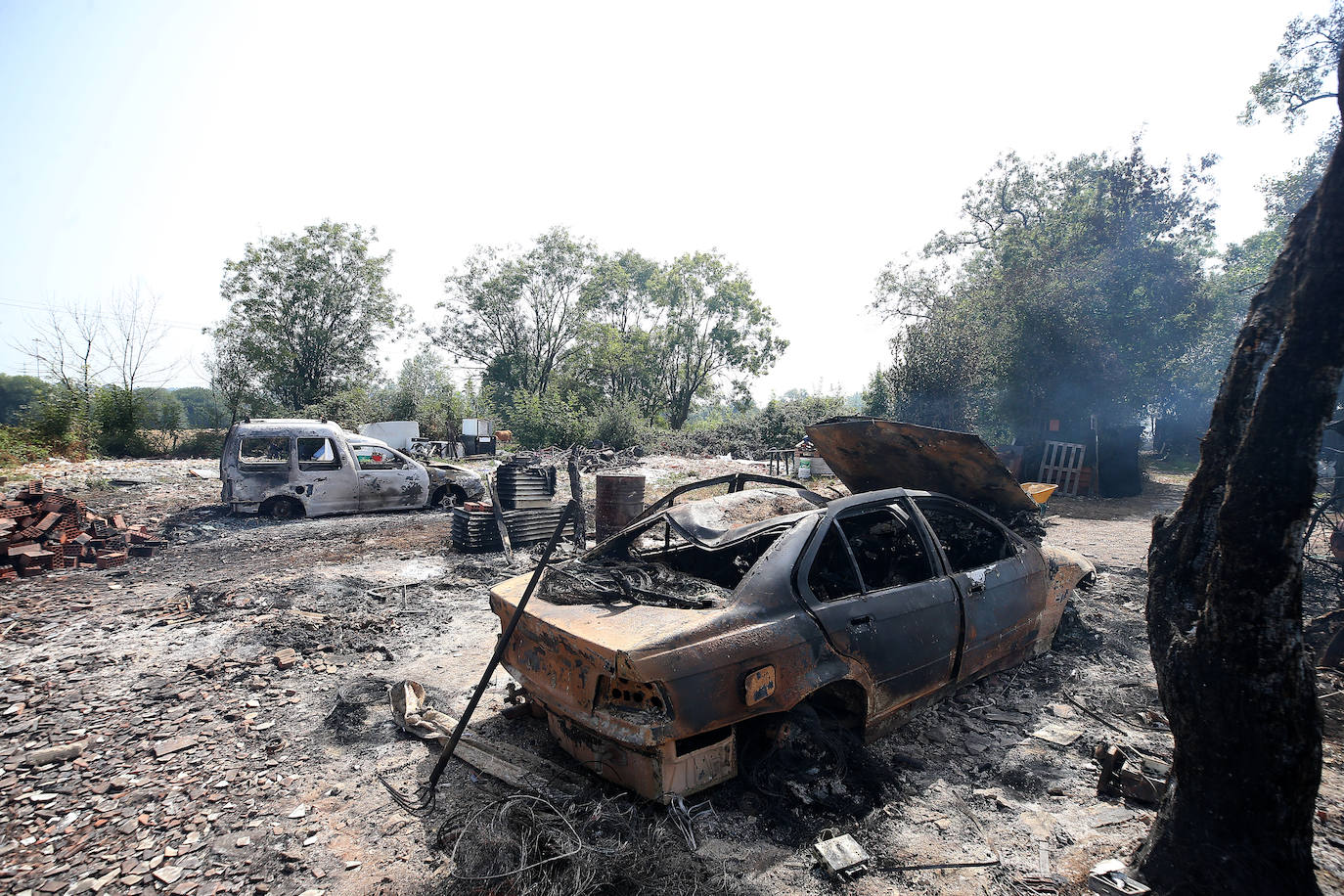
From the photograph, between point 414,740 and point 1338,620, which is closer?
point 414,740

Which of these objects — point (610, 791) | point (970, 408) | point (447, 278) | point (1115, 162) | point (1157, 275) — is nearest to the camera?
point (610, 791)

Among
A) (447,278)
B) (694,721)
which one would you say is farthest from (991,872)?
(447,278)


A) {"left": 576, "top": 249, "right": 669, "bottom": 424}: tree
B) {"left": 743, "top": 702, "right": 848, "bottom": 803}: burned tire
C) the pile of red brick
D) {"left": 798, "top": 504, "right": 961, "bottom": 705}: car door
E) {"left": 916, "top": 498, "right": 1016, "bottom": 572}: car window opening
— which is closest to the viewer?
Answer: {"left": 743, "top": 702, "right": 848, "bottom": 803}: burned tire

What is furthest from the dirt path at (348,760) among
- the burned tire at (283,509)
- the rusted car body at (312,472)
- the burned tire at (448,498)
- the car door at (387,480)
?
the burned tire at (448,498)

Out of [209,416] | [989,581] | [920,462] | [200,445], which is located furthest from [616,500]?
[209,416]

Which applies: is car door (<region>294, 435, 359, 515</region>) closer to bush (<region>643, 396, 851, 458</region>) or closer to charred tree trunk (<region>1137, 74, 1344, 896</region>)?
charred tree trunk (<region>1137, 74, 1344, 896</region>)

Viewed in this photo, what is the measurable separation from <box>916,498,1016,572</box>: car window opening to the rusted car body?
8.87 m

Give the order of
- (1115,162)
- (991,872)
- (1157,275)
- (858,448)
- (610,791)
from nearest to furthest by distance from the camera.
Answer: (991,872)
(610,791)
(858,448)
(1157,275)
(1115,162)

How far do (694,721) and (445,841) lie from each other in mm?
1273

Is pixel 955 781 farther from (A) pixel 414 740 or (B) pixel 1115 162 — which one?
(B) pixel 1115 162

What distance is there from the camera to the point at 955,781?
10.2 ft

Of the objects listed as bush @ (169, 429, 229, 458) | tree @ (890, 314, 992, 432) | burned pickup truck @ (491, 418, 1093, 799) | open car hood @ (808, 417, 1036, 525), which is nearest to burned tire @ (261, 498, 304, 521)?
burned pickup truck @ (491, 418, 1093, 799)

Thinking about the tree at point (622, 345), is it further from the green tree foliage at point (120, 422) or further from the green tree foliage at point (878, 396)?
the green tree foliage at point (120, 422)

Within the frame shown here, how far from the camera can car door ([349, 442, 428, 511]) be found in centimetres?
1059
